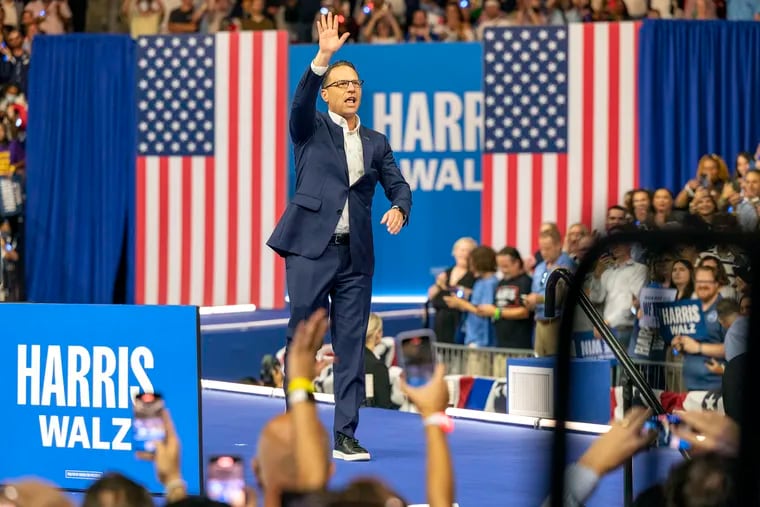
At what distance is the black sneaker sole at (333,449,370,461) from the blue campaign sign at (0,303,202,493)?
1.10 meters

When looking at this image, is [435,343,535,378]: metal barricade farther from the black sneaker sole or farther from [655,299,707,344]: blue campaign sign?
[655,299,707,344]: blue campaign sign

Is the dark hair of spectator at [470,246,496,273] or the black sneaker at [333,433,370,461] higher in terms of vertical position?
the dark hair of spectator at [470,246,496,273]

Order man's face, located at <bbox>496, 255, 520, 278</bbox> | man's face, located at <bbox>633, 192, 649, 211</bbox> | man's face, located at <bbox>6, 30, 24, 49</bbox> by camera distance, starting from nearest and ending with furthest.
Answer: man's face, located at <bbox>633, 192, 649, 211</bbox> → man's face, located at <bbox>496, 255, 520, 278</bbox> → man's face, located at <bbox>6, 30, 24, 49</bbox>

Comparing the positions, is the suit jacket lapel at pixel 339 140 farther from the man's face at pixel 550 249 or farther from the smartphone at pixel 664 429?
the man's face at pixel 550 249

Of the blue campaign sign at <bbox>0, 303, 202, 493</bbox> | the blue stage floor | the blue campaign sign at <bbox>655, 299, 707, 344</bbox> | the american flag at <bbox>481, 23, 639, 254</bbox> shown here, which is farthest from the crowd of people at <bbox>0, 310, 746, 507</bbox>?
the american flag at <bbox>481, 23, 639, 254</bbox>

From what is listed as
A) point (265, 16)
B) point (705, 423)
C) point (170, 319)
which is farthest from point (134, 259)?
point (705, 423)

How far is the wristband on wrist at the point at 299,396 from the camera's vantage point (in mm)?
2701

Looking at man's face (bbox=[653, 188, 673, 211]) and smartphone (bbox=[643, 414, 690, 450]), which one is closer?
smartphone (bbox=[643, 414, 690, 450])

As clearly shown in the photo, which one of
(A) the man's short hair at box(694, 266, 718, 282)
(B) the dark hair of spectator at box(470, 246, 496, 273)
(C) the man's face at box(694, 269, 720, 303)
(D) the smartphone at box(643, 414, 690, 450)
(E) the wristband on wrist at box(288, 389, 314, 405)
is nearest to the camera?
(D) the smartphone at box(643, 414, 690, 450)

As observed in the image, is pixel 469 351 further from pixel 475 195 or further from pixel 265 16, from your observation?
pixel 265 16

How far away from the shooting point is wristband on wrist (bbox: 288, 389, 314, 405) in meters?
2.70

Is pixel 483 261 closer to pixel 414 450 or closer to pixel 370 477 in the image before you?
pixel 414 450

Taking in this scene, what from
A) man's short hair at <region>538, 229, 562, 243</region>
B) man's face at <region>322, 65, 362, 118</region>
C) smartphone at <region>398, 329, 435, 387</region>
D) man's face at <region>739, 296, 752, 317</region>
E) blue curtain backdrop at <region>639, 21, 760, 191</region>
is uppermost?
blue curtain backdrop at <region>639, 21, 760, 191</region>

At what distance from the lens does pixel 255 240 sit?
48.4ft
